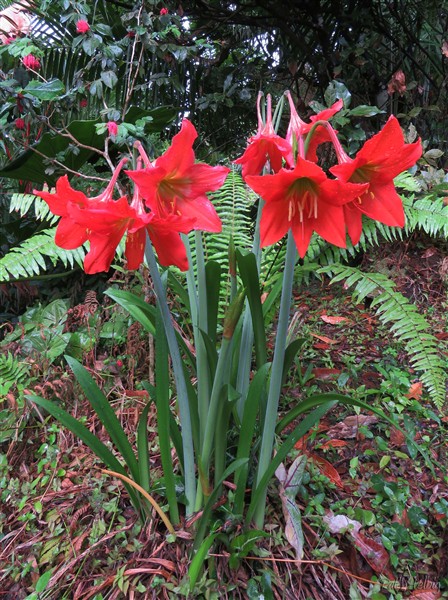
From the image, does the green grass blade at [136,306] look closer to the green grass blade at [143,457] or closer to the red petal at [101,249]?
the green grass blade at [143,457]

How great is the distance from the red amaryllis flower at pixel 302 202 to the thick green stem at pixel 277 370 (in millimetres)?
59

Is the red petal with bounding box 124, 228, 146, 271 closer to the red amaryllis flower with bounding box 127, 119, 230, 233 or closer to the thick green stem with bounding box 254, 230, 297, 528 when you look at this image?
the red amaryllis flower with bounding box 127, 119, 230, 233

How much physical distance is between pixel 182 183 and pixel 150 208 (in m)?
0.11

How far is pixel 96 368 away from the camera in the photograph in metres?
2.03

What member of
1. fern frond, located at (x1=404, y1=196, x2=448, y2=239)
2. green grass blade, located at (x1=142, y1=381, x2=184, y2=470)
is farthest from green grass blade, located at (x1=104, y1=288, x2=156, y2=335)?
fern frond, located at (x1=404, y1=196, x2=448, y2=239)

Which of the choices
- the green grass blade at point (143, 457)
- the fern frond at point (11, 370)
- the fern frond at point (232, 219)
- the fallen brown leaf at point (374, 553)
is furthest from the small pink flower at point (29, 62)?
the fallen brown leaf at point (374, 553)

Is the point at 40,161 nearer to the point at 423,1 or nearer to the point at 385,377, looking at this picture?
the point at 385,377

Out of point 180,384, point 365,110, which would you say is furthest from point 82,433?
point 365,110

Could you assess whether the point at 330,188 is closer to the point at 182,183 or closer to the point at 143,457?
the point at 182,183

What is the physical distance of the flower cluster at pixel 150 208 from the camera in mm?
739

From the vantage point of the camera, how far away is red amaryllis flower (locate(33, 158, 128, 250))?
0.78 metres

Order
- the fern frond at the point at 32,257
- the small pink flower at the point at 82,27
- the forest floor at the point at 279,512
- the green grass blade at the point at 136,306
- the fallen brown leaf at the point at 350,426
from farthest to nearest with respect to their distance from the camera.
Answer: the fern frond at the point at 32,257, the small pink flower at the point at 82,27, the fallen brown leaf at the point at 350,426, the green grass blade at the point at 136,306, the forest floor at the point at 279,512

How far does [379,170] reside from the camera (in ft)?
2.55

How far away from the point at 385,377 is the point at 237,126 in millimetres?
2607
